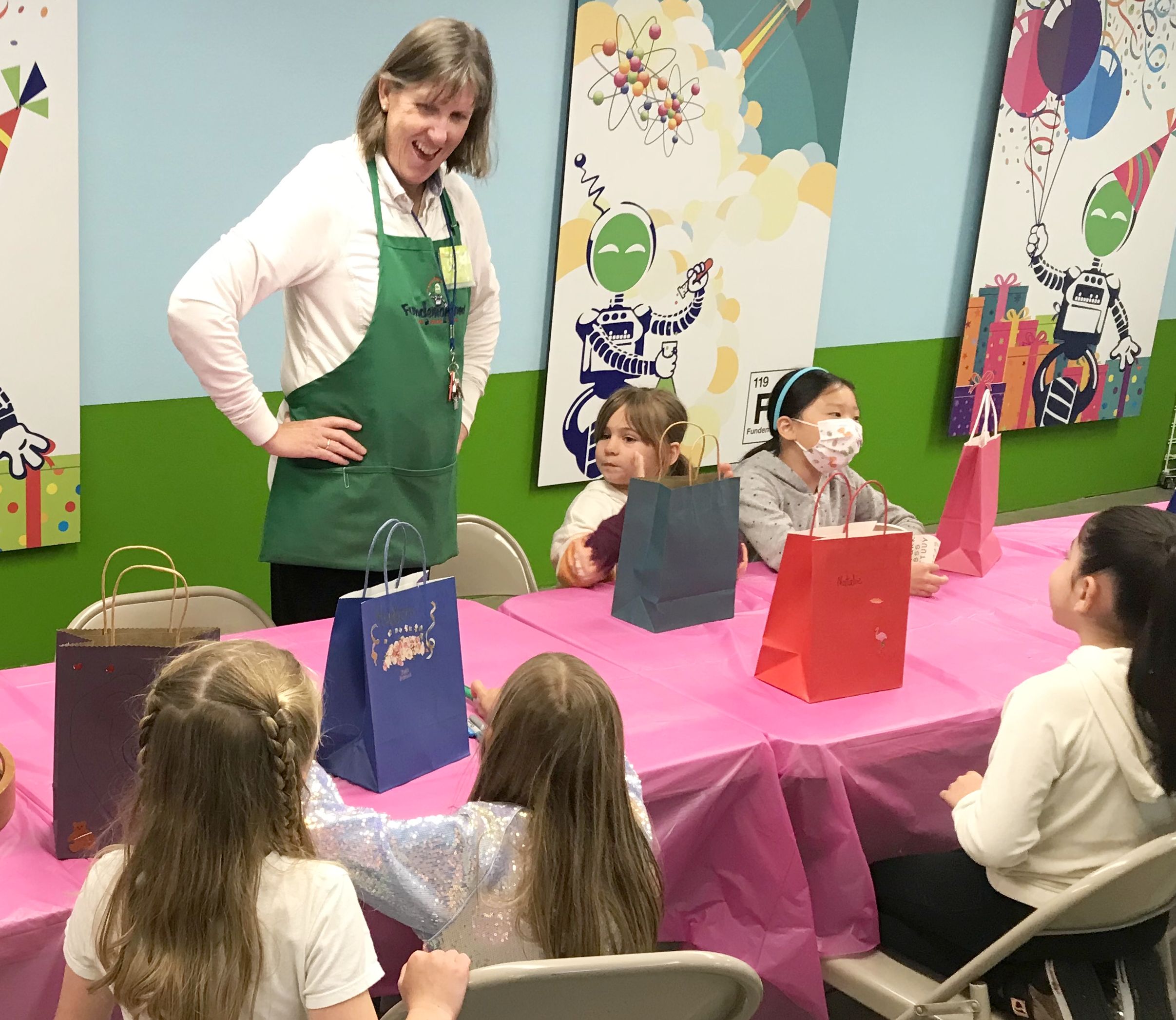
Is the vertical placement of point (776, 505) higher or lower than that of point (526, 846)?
higher

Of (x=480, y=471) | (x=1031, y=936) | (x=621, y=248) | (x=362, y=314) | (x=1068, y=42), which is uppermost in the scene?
(x=1068, y=42)

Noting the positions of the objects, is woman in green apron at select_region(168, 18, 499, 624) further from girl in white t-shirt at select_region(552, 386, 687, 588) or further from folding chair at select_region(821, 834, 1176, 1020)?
folding chair at select_region(821, 834, 1176, 1020)

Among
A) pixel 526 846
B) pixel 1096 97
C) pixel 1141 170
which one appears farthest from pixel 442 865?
pixel 1141 170

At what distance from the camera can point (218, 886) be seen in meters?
1.12

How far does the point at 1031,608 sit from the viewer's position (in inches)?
93.3

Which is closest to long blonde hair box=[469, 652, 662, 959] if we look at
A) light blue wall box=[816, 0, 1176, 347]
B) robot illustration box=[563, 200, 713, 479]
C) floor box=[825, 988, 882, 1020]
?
floor box=[825, 988, 882, 1020]

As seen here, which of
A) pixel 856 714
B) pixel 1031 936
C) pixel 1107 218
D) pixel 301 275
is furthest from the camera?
pixel 1107 218

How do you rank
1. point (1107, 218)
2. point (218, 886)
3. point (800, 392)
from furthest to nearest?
1. point (1107, 218)
2. point (800, 392)
3. point (218, 886)

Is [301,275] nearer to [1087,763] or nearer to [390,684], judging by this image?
[390,684]

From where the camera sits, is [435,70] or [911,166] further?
[911,166]

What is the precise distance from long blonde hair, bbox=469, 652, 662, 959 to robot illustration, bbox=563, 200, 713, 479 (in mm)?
2244

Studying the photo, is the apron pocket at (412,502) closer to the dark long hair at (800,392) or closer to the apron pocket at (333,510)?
the apron pocket at (333,510)

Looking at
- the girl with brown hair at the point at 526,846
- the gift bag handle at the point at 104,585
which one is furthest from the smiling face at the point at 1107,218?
the girl with brown hair at the point at 526,846

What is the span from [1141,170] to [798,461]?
10.1 ft
